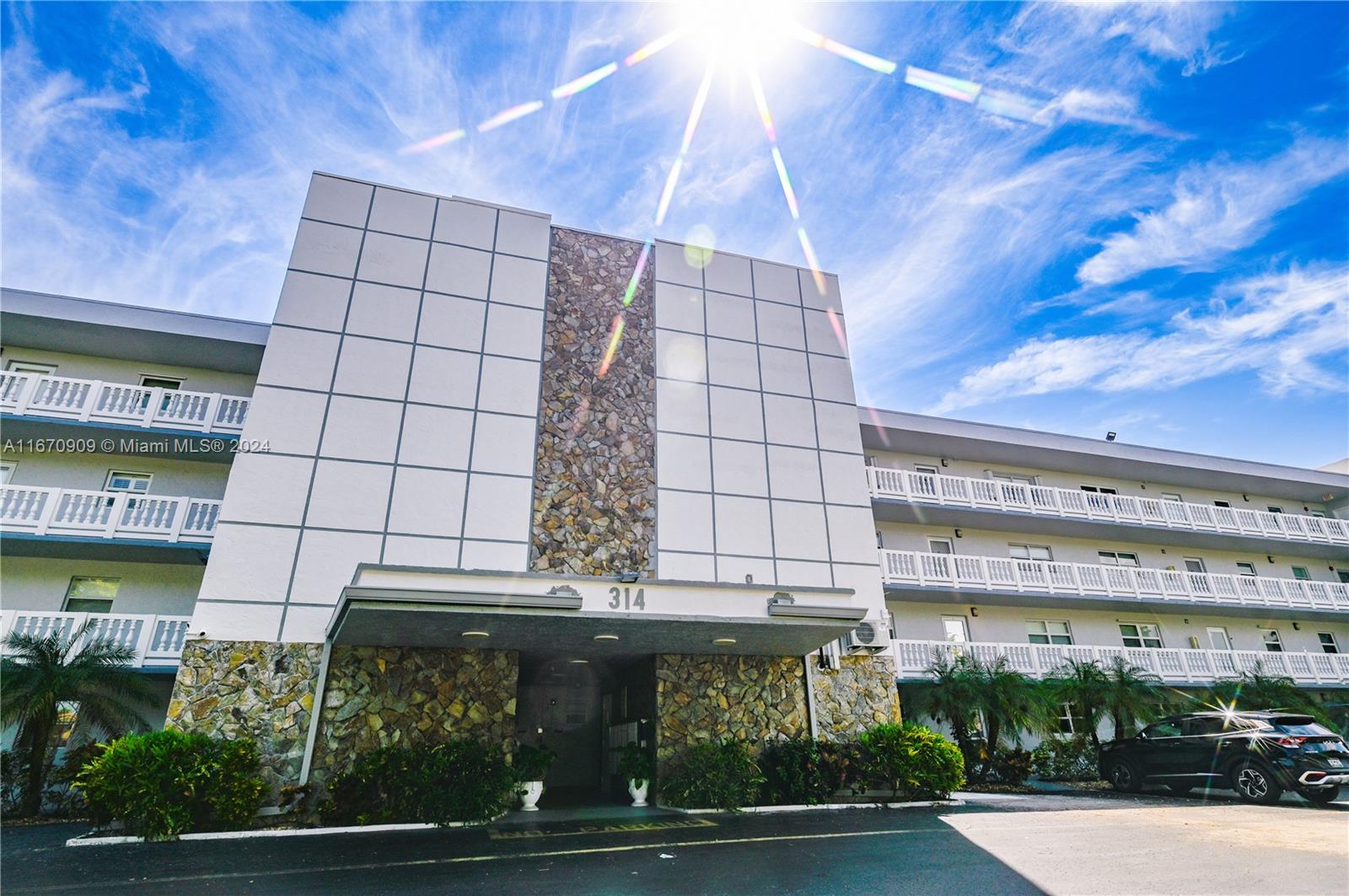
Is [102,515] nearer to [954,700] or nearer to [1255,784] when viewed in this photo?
[954,700]

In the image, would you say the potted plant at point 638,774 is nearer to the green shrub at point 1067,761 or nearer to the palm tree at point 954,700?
the palm tree at point 954,700

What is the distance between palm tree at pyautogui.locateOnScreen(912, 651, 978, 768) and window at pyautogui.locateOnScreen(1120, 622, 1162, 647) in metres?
9.36

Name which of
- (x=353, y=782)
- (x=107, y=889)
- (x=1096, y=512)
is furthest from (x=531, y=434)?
(x=1096, y=512)

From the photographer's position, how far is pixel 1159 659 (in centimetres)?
2056

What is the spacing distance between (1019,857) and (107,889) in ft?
32.1

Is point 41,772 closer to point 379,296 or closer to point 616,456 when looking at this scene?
point 379,296

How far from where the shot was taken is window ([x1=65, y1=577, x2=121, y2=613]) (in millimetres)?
15305

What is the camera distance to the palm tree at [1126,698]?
17.5 m

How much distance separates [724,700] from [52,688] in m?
12.1

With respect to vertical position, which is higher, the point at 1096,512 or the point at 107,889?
the point at 1096,512

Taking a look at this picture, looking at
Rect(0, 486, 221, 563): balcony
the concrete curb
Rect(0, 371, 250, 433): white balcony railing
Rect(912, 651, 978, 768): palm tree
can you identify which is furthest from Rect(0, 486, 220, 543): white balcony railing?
Rect(912, 651, 978, 768): palm tree

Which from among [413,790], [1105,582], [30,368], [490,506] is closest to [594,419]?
[490,506]

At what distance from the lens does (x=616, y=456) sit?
15.5 meters

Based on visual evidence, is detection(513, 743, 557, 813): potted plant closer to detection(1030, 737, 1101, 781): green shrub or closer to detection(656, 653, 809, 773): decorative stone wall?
detection(656, 653, 809, 773): decorative stone wall
